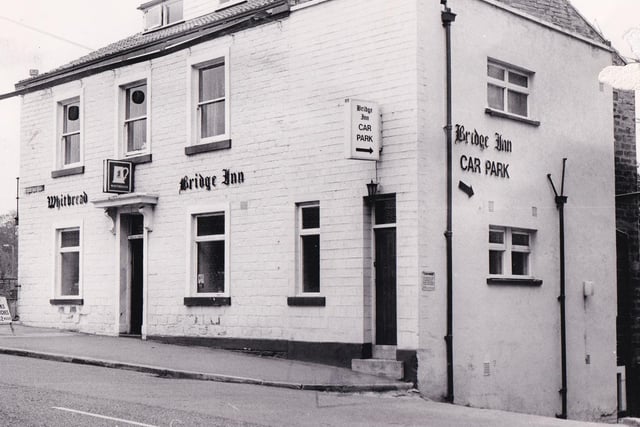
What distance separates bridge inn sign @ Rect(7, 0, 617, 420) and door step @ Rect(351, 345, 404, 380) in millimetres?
50

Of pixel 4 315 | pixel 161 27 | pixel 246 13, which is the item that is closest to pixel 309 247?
pixel 246 13

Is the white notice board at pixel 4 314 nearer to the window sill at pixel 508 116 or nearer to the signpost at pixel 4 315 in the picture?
the signpost at pixel 4 315

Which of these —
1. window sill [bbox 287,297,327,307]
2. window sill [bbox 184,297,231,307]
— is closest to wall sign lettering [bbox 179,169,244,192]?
window sill [bbox 184,297,231,307]

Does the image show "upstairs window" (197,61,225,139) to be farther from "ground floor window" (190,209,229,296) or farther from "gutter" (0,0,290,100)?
"ground floor window" (190,209,229,296)

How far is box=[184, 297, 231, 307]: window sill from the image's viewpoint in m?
19.5

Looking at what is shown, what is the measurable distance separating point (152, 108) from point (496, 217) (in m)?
8.23

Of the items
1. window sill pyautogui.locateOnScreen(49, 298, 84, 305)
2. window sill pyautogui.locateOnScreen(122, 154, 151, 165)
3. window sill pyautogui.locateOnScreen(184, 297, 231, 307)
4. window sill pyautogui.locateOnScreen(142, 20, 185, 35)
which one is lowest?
window sill pyautogui.locateOnScreen(49, 298, 84, 305)

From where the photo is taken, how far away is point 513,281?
18125mm

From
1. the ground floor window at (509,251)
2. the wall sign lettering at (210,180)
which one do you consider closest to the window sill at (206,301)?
the wall sign lettering at (210,180)

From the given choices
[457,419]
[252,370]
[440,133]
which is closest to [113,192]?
[252,370]

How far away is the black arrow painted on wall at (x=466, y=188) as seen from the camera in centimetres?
1709

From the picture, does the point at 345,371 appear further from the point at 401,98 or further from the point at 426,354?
the point at 401,98

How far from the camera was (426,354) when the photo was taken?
52.7 feet

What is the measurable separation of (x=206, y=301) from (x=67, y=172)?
5826mm
